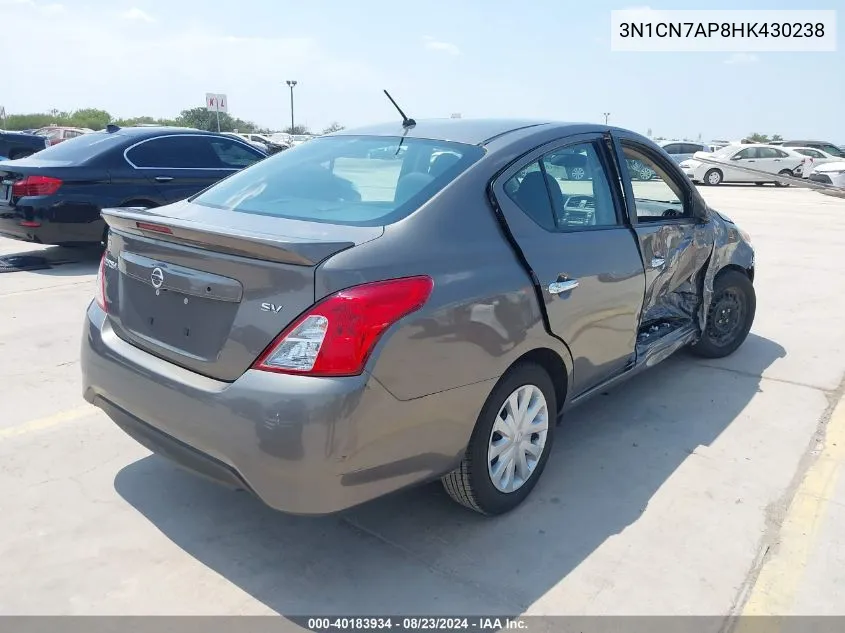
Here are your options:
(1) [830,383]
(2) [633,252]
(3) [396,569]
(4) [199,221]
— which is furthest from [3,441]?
(1) [830,383]

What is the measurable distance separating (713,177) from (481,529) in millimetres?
24887

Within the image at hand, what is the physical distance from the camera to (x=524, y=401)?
294 cm

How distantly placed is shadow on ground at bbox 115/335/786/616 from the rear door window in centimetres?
538

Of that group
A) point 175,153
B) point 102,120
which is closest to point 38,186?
point 175,153

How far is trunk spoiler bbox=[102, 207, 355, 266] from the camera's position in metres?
2.24

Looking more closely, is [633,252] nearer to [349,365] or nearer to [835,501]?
[835,501]

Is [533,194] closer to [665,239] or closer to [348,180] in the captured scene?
[348,180]

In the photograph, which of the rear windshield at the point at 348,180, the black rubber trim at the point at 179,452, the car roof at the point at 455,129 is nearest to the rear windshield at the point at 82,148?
the rear windshield at the point at 348,180

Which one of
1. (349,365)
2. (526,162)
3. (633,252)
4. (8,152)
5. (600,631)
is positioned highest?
(8,152)

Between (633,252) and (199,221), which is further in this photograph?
(633,252)

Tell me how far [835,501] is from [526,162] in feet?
7.02

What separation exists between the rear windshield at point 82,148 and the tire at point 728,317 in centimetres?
648

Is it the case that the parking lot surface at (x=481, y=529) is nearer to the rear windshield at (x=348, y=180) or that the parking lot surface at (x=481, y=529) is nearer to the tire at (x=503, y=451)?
the tire at (x=503, y=451)

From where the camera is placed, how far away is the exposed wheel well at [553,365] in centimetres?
296
